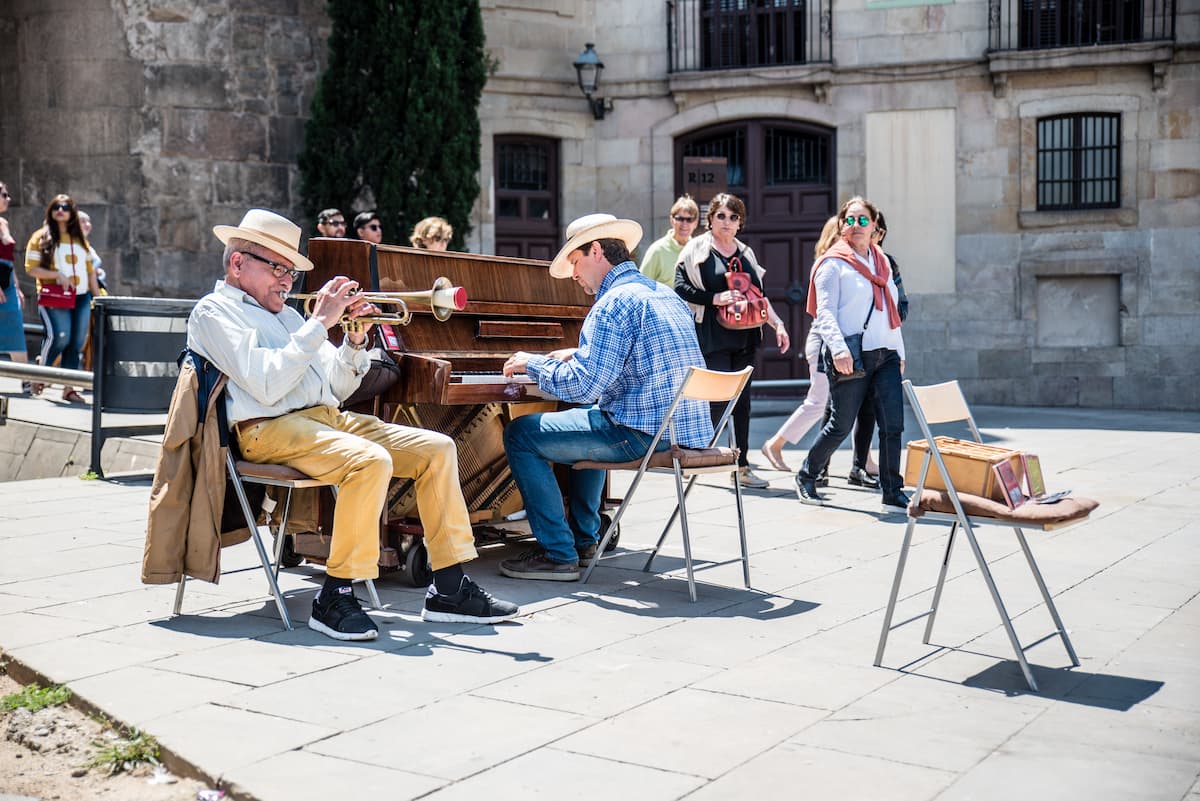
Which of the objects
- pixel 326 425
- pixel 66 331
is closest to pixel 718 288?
pixel 326 425

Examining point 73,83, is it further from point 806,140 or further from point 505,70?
point 806,140

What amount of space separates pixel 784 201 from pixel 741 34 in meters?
2.20

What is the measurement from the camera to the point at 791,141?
1838 cm

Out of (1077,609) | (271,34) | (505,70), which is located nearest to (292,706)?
(1077,609)

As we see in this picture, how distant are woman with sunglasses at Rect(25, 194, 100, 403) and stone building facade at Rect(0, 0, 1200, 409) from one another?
3968mm

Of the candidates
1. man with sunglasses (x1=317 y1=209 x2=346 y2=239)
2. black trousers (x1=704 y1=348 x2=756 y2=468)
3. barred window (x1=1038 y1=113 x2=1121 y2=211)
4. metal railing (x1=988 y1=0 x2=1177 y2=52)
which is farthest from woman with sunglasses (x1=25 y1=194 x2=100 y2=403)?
barred window (x1=1038 y1=113 x2=1121 y2=211)

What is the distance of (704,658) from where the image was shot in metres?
4.88

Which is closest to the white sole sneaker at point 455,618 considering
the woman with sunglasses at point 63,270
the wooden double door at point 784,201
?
the woman with sunglasses at point 63,270

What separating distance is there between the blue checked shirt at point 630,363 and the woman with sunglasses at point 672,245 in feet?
12.1

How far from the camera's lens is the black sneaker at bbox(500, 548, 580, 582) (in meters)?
6.24

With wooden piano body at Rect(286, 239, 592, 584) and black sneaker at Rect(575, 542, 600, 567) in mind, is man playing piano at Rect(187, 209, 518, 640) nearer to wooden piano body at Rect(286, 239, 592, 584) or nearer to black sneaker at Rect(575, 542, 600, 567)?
wooden piano body at Rect(286, 239, 592, 584)

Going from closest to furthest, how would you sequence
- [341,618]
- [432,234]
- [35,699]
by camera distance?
[35,699], [341,618], [432,234]

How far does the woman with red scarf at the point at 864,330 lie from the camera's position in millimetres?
8359

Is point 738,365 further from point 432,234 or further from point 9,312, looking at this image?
point 9,312
